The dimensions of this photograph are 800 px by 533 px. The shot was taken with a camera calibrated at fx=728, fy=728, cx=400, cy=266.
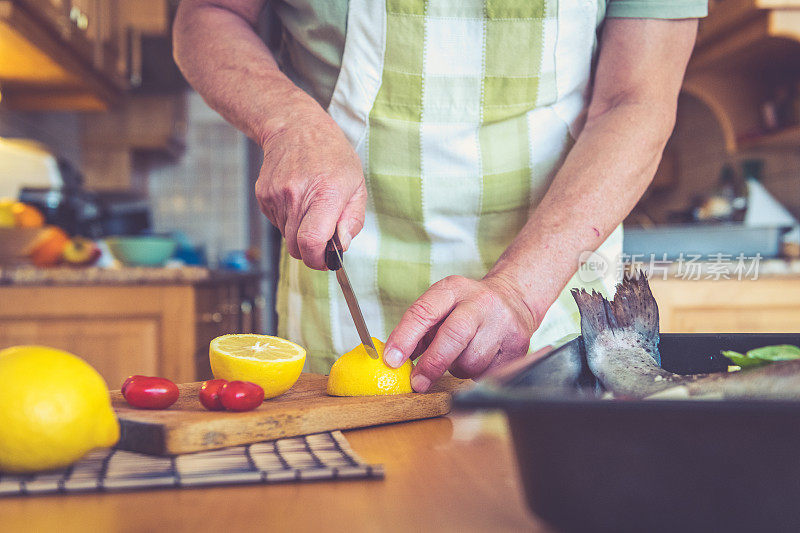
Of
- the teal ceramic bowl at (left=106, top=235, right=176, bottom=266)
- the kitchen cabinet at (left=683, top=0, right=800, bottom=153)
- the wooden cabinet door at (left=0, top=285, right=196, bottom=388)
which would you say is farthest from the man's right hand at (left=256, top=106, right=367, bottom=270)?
the kitchen cabinet at (left=683, top=0, right=800, bottom=153)

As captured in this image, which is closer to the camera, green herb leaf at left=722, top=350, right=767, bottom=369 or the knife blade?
green herb leaf at left=722, top=350, right=767, bottom=369

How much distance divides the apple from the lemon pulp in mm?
1869

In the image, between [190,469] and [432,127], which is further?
[432,127]

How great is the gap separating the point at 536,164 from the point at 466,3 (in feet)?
0.80

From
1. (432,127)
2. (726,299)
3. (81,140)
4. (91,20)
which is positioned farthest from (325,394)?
(81,140)

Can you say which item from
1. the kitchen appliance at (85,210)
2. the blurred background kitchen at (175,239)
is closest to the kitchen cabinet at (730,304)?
the blurred background kitchen at (175,239)

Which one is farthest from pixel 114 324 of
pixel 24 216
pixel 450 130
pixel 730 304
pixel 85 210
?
pixel 730 304

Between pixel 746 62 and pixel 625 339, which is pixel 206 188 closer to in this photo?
pixel 746 62

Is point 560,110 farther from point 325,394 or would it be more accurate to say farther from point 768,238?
point 768,238

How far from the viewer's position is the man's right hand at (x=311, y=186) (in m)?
0.75

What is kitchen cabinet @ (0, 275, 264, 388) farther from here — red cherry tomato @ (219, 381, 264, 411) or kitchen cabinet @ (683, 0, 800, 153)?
kitchen cabinet @ (683, 0, 800, 153)

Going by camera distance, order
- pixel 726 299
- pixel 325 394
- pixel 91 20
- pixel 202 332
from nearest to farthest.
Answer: pixel 325 394 < pixel 726 299 < pixel 202 332 < pixel 91 20

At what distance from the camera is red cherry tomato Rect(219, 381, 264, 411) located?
0.61m

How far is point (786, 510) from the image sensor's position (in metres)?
0.32
